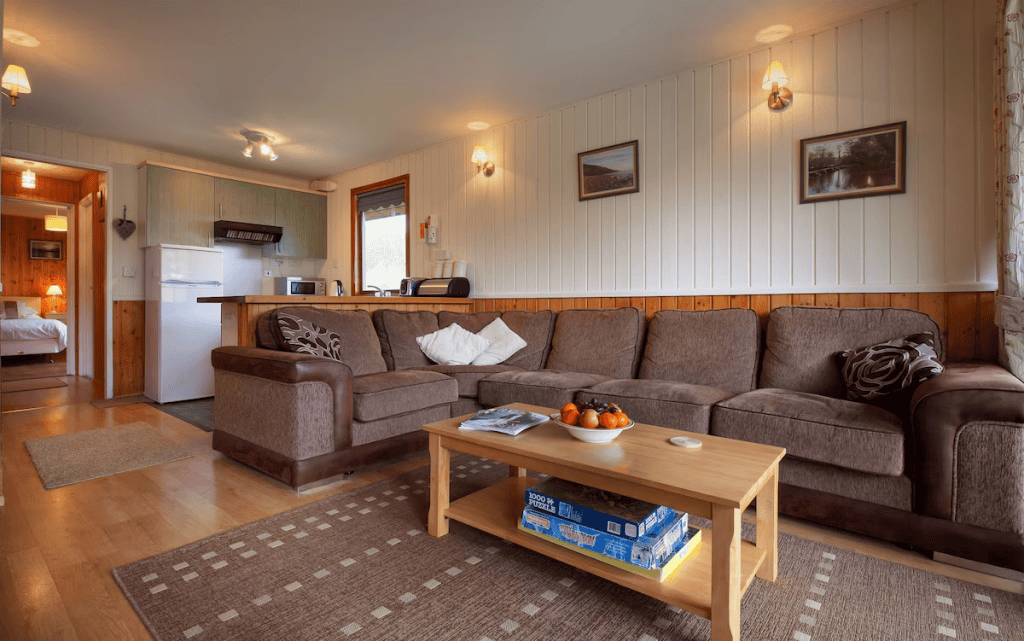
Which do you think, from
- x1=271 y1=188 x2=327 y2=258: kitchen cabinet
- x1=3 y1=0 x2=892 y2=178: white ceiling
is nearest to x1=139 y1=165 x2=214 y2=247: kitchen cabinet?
x1=3 y1=0 x2=892 y2=178: white ceiling

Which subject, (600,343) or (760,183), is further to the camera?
(600,343)

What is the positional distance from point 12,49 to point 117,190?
2024 millimetres

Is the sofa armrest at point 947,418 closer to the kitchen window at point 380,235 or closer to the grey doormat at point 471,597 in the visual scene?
the grey doormat at point 471,597

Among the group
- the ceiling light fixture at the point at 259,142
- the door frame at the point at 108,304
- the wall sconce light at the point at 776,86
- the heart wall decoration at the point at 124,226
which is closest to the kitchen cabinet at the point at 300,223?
the ceiling light fixture at the point at 259,142

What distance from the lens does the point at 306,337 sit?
2814 millimetres

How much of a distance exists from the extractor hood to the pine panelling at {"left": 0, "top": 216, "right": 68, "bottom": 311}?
18.2ft

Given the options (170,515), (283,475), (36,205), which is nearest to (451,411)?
(283,475)

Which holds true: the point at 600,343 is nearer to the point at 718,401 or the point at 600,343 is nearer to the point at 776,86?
the point at 718,401

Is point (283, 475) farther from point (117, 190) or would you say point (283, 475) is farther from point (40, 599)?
point (117, 190)

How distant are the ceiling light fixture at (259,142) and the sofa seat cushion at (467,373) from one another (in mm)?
2776

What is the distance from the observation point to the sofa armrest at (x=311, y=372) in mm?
2357

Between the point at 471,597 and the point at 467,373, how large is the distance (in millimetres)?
1792

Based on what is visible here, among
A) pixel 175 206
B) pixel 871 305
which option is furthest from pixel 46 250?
pixel 871 305

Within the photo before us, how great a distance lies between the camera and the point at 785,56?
300 centimetres
